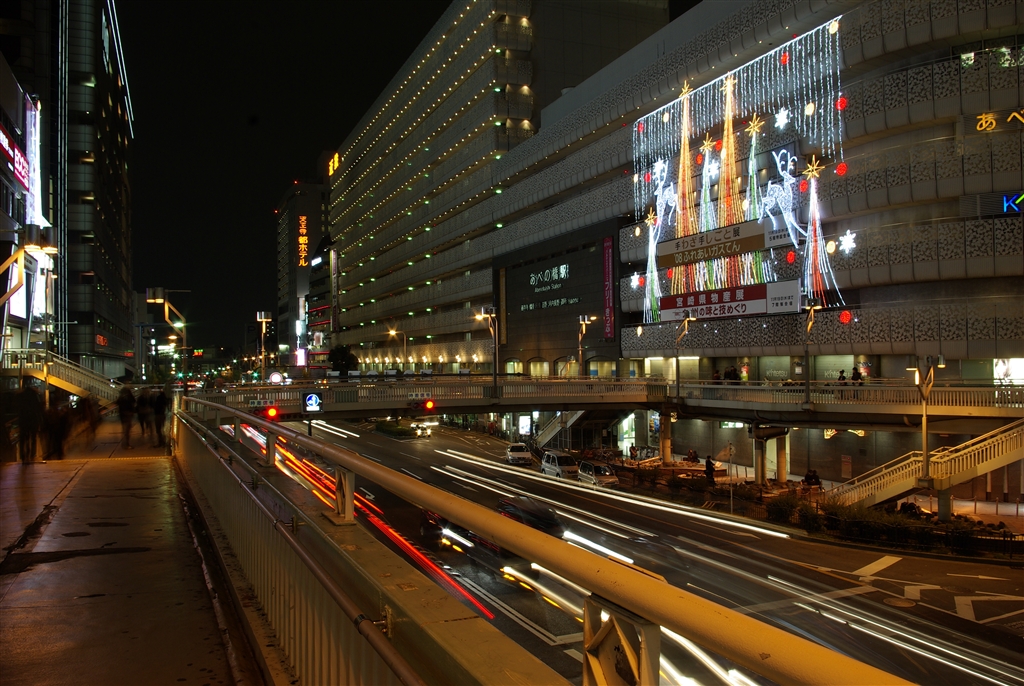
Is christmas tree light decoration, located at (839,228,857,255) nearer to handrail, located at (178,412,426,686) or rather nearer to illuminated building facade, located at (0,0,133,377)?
handrail, located at (178,412,426,686)

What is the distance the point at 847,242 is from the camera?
34625mm

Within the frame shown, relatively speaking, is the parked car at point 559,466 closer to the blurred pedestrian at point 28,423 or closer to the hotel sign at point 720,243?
the hotel sign at point 720,243

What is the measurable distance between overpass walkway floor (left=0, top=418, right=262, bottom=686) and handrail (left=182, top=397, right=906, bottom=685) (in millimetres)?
3231

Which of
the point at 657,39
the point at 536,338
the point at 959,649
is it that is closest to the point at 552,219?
the point at 536,338

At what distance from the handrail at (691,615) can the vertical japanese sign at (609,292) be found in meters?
49.9

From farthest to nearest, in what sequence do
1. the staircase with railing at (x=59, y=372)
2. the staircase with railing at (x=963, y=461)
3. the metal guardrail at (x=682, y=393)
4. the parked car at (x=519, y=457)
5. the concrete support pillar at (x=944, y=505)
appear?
the parked car at (x=519, y=457), the staircase with railing at (x=59, y=372), the metal guardrail at (x=682, y=393), the concrete support pillar at (x=944, y=505), the staircase with railing at (x=963, y=461)

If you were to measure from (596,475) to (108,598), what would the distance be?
85.9 ft

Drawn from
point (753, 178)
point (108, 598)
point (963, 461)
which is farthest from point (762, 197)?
point (108, 598)

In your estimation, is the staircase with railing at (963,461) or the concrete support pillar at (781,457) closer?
the staircase with railing at (963,461)

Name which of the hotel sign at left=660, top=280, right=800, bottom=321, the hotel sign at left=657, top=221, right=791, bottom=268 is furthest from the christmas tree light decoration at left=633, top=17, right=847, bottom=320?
the hotel sign at left=660, top=280, right=800, bottom=321

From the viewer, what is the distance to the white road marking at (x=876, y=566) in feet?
58.7

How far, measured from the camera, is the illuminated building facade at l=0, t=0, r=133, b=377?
181ft

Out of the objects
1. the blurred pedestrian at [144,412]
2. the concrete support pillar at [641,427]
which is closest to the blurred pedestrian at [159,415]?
the blurred pedestrian at [144,412]

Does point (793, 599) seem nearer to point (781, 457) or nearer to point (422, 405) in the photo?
point (781, 457)
